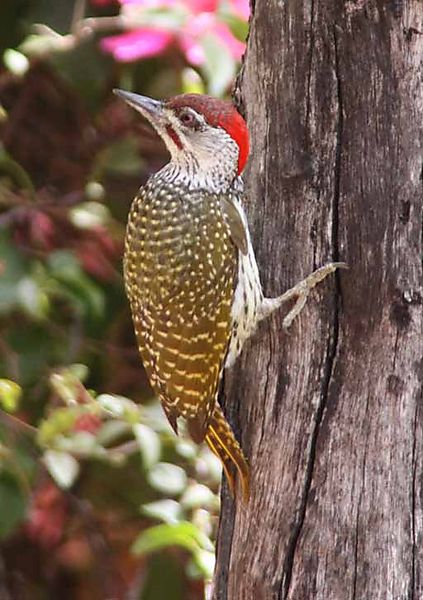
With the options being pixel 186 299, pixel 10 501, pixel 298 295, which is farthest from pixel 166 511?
pixel 298 295

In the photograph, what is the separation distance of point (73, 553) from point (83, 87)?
1665 millimetres

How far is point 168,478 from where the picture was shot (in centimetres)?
376

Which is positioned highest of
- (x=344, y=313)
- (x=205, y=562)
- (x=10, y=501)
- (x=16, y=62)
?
(x=16, y=62)

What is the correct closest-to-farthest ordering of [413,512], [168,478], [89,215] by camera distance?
[413,512]
[168,478]
[89,215]

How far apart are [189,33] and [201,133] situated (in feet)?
2.57

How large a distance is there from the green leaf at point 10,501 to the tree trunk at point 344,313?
1.16 metres

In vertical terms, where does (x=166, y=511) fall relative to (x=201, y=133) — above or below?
below

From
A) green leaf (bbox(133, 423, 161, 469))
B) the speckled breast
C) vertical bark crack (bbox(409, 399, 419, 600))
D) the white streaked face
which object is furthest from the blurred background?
vertical bark crack (bbox(409, 399, 419, 600))

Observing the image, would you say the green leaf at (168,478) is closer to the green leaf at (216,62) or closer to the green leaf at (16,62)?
the green leaf at (216,62)

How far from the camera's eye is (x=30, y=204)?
13.5 ft

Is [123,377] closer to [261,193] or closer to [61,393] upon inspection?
[61,393]

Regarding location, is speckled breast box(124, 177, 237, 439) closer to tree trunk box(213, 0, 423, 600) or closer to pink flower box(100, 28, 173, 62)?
tree trunk box(213, 0, 423, 600)

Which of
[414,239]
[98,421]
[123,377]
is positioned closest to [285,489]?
[414,239]

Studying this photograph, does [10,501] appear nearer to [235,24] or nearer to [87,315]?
[87,315]
